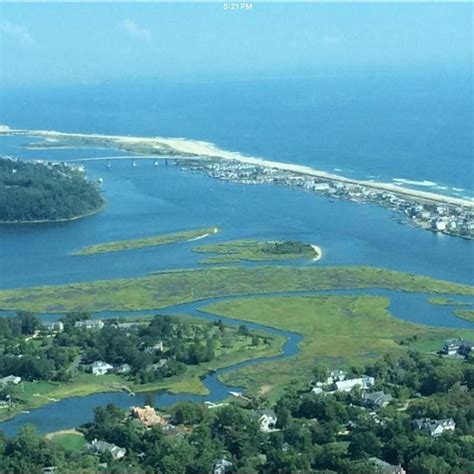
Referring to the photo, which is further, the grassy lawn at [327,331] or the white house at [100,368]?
the white house at [100,368]

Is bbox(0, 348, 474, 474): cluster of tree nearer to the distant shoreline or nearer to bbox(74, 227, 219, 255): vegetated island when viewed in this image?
bbox(74, 227, 219, 255): vegetated island

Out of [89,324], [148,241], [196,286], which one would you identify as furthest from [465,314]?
[148,241]

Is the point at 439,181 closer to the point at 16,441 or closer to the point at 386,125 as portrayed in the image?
the point at 386,125

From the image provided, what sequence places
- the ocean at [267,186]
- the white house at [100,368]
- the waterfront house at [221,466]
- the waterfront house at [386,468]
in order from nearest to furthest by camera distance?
the waterfront house at [386,468]
the waterfront house at [221,466]
the white house at [100,368]
the ocean at [267,186]

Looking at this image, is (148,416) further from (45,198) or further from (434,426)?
(45,198)

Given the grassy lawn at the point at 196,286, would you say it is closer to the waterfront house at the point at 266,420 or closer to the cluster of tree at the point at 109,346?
the cluster of tree at the point at 109,346

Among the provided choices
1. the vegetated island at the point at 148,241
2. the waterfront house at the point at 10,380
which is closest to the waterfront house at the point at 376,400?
the waterfront house at the point at 10,380

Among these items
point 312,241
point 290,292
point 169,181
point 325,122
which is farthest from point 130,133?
point 290,292
